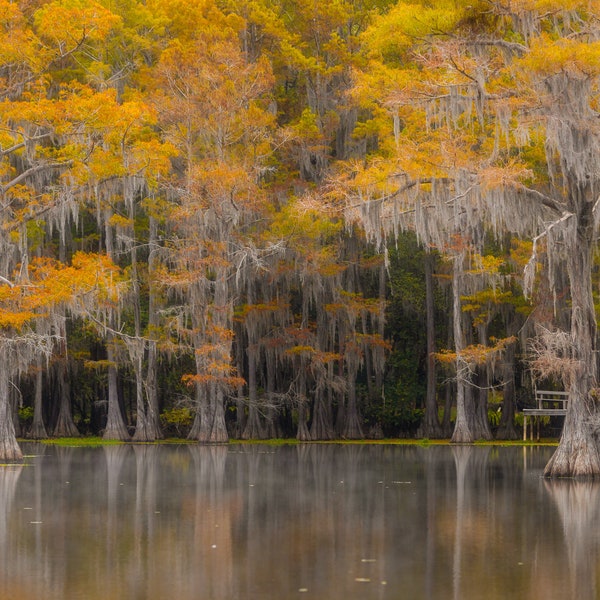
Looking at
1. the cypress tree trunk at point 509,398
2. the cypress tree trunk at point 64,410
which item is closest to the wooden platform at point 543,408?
the cypress tree trunk at point 509,398

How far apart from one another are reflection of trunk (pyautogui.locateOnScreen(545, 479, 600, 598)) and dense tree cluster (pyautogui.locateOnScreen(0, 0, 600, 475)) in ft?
7.27

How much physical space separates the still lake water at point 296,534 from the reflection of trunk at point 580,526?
2cm

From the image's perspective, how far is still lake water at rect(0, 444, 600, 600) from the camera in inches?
318

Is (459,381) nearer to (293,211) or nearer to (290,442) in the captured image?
(290,442)

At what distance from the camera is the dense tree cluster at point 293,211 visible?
19828 millimetres

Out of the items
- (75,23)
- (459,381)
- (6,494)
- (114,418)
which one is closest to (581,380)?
(6,494)

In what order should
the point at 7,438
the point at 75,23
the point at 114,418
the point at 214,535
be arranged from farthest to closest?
1. the point at 114,418
2. the point at 75,23
3. the point at 7,438
4. the point at 214,535

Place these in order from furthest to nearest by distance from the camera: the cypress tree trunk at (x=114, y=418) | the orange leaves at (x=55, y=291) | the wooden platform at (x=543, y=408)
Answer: the cypress tree trunk at (x=114, y=418) < the wooden platform at (x=543, y=408) < the orange leaves at (x=55, y=291)

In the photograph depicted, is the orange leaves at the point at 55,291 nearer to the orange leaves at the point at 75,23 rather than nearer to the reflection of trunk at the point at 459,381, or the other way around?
the orange leaves at the point at 75,23

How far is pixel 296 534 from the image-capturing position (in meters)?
10.9

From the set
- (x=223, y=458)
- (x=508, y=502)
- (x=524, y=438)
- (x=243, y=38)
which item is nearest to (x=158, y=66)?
(x=243, y=38)

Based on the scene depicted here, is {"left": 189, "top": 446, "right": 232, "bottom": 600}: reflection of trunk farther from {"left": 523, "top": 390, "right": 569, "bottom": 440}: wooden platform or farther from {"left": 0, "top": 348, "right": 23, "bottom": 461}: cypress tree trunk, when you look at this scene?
{"left": 523, "top": 390, "right": 569, "bottom": 440}: wooden platform

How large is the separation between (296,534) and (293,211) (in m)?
22.5

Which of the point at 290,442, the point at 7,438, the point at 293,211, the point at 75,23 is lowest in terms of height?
the point at 290,442
